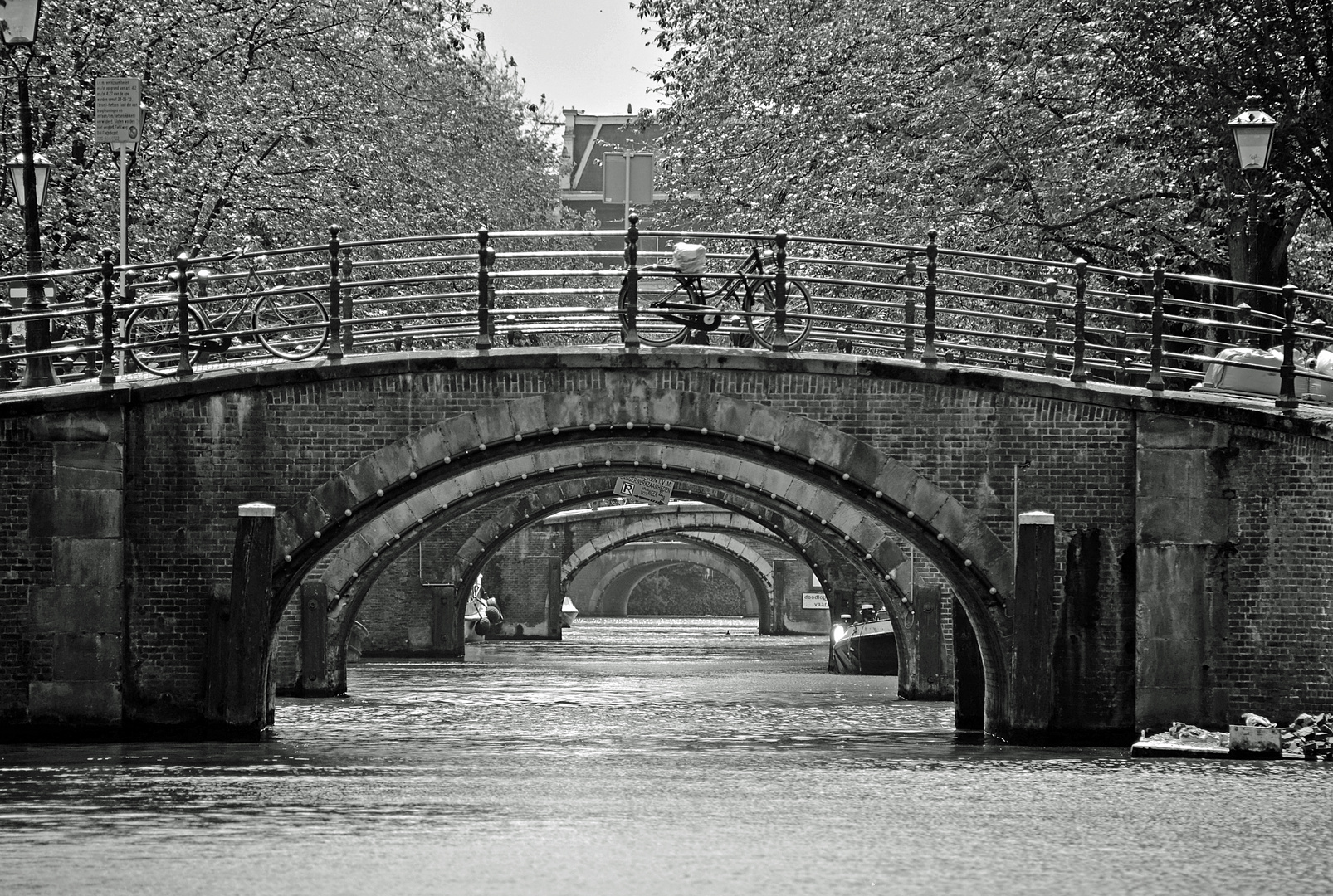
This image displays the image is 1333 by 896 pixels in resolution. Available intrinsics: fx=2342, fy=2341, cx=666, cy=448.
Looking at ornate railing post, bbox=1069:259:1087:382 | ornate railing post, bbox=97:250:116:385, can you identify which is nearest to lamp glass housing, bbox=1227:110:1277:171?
ornate railing post, bbox=1069:259:1087:382

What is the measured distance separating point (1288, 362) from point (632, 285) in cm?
500

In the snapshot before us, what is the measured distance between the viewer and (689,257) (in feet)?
60.4

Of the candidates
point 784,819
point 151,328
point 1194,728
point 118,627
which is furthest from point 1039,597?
point 151,328

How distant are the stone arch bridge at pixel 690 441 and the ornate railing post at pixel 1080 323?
15 centimetres

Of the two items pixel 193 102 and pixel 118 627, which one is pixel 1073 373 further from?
pixel 193 102

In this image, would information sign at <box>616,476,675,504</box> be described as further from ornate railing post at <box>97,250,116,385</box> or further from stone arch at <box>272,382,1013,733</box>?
ornate railing post at <box>97,250,116,385</box>

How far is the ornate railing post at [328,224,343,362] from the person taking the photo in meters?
17.9

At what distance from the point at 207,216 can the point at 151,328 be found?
465 centimetres

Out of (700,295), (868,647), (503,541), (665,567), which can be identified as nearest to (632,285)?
(700,295)

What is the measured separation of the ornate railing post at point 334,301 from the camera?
1786 cm

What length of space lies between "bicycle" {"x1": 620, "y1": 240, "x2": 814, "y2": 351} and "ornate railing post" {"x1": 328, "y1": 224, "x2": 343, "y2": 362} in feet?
7.14

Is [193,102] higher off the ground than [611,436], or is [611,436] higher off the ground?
[193,102]

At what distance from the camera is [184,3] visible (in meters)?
27.5

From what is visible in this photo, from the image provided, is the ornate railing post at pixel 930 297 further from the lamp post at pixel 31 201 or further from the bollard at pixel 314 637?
the bollard at pixel 314 637
